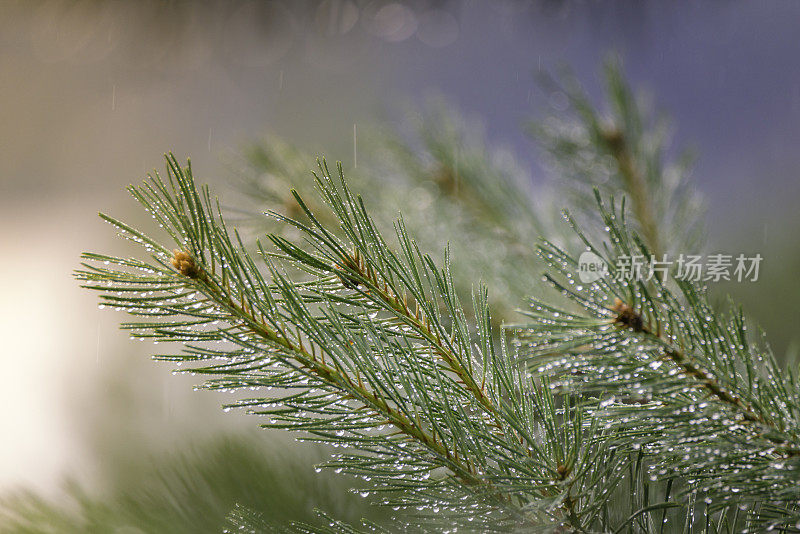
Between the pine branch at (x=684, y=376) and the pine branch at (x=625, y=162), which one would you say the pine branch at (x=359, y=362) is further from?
the pine branch at (x=625, y=162)

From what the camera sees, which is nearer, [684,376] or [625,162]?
[684,376]

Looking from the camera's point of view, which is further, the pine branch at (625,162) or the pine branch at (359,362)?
the pine branch at (625,162)

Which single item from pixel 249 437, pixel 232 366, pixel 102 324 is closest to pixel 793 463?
pixel 232 366

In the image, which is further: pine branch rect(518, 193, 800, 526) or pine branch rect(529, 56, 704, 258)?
pine branch rect(529, 56, 704, 258)

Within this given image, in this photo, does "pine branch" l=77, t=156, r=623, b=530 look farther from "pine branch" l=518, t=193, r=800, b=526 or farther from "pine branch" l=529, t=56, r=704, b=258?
"pine branch" l=529, t=56, r=704, b=258

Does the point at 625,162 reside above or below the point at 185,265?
above

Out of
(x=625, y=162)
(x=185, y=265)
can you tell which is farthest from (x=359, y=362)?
(x=625, y=162)

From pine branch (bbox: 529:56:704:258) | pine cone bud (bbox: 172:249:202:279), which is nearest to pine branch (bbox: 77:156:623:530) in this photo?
Result: pine cone bud (bbox: 172:249:202:279)

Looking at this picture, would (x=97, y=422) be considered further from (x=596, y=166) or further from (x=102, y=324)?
(x=596, y=166)

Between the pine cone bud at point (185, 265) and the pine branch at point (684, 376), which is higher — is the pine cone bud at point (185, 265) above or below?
above

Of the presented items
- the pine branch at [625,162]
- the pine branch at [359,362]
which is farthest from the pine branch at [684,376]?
the pine branch at [625,162]

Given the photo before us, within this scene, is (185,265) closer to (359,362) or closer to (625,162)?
(359,362)
